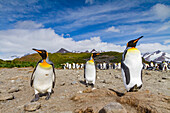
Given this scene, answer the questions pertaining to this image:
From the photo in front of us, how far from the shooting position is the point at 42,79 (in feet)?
13.0

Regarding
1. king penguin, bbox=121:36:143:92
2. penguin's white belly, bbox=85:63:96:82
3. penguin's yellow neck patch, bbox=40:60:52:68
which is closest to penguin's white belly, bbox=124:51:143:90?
king penguin, bbox=121:36:143:92

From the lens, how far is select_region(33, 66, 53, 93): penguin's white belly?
3936 millimetres

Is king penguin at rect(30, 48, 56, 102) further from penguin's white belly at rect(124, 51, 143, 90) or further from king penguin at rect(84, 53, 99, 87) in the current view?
king penguin at rect(84, 53, 99, 87)

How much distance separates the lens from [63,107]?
288 cm

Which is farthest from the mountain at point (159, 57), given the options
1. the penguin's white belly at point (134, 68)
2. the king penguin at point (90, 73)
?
the penguin's white belly at point (134, 68)

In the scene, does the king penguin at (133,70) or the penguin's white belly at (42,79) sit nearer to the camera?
the penguin's white belly at (42,79)

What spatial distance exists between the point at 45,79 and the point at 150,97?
3023 millimetres

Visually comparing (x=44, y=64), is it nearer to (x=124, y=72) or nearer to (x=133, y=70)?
(x=124, y=72)

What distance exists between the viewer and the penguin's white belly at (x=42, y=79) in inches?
155

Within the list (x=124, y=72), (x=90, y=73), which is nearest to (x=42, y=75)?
(x=124, y=72)

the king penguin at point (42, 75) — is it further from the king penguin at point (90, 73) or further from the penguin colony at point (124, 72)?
the king penguin at point (90, 73)

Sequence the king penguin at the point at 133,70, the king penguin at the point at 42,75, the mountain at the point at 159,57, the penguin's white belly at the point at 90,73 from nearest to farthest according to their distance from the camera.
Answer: the king penguin at the point at 42,75 < the king penguin at the point at 133,70 < the penguin's white belly at the point at 90,73 < the mountain at the point at 159,57

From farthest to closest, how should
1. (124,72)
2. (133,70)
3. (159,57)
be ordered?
(159,57) → (124,72) → (133,70)

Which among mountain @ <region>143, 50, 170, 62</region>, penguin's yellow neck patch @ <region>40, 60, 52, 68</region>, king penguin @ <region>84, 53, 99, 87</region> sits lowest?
king penguin @ <region>84, 53, 99, 87</region>
